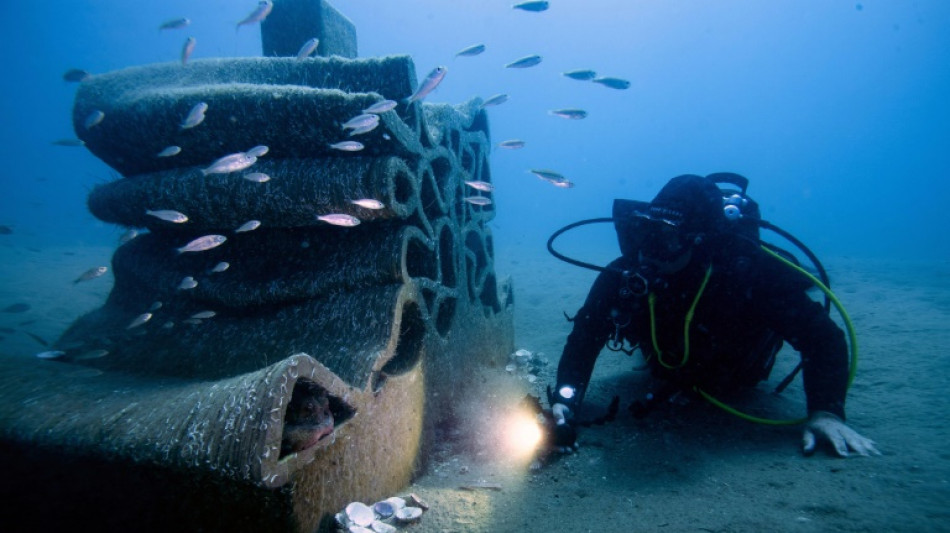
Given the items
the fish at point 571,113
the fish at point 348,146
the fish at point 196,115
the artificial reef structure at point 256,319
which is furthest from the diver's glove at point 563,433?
the fish at point 571,113

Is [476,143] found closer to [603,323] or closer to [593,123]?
[603,323]

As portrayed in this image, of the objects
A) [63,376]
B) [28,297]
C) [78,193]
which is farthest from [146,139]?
[78,193]

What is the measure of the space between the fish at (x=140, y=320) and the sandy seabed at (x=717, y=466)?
2.74ft

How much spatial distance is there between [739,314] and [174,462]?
4.33 m

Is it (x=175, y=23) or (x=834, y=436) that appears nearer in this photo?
(x=834, y=436)

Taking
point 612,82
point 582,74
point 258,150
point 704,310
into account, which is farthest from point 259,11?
point 704,310

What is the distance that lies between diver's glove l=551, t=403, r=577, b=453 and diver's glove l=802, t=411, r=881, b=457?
65.1 inches

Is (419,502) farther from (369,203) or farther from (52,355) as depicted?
(52,355)

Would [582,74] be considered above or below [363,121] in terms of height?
above

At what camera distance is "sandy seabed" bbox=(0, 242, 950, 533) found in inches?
97.3

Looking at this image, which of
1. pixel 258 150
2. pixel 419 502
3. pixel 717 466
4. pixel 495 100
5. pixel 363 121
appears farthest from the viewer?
pixel 495 100

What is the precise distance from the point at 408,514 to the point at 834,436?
119 inches

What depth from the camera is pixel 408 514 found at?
263 cm

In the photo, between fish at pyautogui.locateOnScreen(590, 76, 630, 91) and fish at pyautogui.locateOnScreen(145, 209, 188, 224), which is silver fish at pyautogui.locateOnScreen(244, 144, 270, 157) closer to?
fish at pyautogui.locateOnScreen(145, 209, 188, 224)
